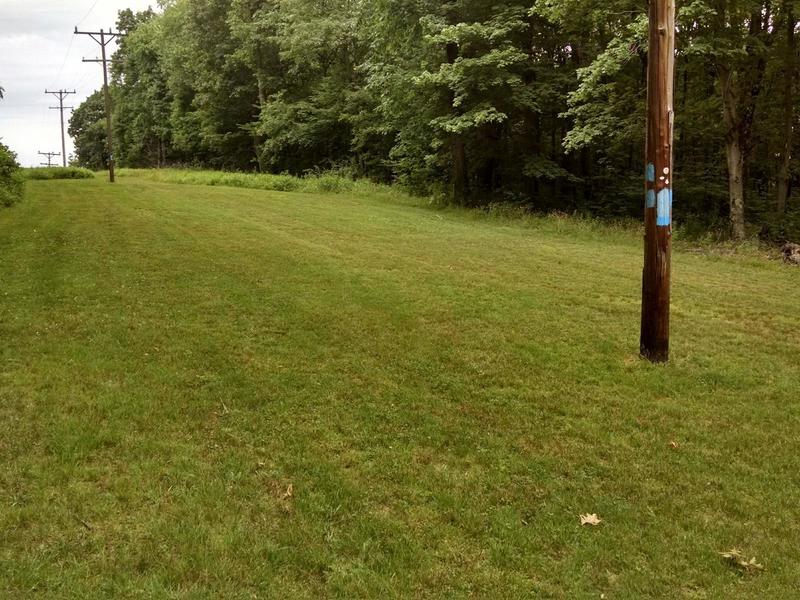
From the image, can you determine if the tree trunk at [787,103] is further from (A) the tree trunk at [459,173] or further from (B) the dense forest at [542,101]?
(A) the tree trunk at [459,173]

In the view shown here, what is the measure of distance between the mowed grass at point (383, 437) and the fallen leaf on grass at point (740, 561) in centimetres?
4

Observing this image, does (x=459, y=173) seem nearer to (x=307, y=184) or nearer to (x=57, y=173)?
(x=307, y=184)

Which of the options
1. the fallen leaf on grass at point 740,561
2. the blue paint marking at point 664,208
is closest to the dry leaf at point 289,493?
the fallen leaf on grass at point 740,561

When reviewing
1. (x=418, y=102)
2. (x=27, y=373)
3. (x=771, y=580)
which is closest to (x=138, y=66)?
(x=418, y=102)

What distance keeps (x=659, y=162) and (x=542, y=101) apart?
16533mm

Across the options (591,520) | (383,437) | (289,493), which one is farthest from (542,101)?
(289,493)

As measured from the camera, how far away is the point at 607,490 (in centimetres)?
390

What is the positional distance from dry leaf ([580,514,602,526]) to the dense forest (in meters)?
12.1

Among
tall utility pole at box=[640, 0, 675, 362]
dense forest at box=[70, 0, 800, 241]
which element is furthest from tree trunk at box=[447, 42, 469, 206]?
tall utility pole at box=[640, 0, 675, 362]

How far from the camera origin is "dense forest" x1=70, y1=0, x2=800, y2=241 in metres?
16.5

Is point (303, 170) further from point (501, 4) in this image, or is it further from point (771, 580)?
point (771, 580)

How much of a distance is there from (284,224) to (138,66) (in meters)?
55.9

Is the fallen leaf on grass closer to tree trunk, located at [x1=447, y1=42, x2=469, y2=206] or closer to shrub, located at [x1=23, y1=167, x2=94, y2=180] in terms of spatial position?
tree trunk, located at [x1=447, y1=42, x2=469, y2=206]

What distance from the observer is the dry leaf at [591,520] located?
3535mm
